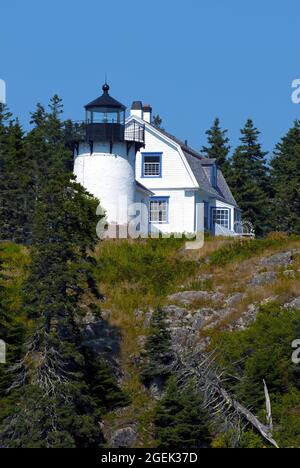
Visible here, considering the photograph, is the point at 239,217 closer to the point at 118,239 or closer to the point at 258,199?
the point at 258,199

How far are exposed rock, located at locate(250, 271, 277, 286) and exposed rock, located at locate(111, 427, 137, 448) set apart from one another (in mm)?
9374

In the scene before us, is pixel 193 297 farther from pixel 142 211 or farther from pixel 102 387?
pixel 142 211

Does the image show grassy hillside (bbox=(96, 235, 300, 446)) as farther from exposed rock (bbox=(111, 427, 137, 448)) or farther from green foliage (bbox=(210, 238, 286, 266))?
exposed rock (bbox=(111, 427, 137, 448))

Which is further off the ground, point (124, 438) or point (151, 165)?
point (151, 165)

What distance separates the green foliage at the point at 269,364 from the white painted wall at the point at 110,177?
35.5 ft

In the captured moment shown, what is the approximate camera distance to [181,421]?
146 feet

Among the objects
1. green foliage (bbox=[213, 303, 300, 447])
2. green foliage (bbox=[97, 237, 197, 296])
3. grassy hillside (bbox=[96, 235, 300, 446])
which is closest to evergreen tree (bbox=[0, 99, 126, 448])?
grassy hillside (bbox=[96, 235, 300, 446])

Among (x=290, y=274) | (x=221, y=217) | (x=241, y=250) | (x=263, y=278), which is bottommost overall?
(x=263, y=278)

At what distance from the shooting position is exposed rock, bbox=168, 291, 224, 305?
172 feet

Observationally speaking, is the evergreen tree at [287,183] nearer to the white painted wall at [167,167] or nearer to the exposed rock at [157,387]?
the white painted wall at [167,167]

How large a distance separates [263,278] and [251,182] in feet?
80.2
